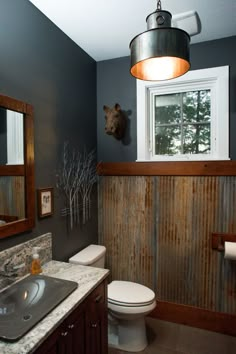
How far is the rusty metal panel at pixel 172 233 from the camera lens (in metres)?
2.06

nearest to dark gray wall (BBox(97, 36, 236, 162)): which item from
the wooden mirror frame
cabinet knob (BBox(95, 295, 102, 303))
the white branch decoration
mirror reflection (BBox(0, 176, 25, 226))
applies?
the white branch decoration

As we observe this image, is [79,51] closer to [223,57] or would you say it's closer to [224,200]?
[223,57]

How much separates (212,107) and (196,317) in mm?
1947

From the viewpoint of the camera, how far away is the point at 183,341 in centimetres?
195

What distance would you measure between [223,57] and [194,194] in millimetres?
1240

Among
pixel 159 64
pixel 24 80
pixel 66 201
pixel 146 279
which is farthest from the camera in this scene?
pixel 146 279

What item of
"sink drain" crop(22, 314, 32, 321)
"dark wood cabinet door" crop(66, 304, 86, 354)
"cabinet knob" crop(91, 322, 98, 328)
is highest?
"sink drain" crop(22, 314, 32, 321)

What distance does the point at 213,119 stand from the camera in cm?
216

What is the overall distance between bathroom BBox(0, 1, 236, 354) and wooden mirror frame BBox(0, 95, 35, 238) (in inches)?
2.4

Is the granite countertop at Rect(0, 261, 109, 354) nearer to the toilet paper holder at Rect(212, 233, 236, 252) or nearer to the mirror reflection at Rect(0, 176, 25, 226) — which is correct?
the mirror reflection at Rect(0, 176, 25, 226)

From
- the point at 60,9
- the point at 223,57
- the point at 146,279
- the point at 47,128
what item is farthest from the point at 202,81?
the point at 146,279

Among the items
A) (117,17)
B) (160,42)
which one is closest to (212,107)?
(117,17)

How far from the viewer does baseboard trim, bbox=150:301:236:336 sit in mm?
2051

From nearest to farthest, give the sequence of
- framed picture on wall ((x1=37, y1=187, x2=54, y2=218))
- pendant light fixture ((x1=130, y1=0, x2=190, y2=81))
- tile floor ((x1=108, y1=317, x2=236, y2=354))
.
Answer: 1. pendant light fixture ((x1=130, y1=0, x2=190, y2=81))
2. framed picture on wall ((x1=37, y1=187, x2=54, y2=218))
3. tile floor ((x1=108, y1=317, x2=236, y2=354))
